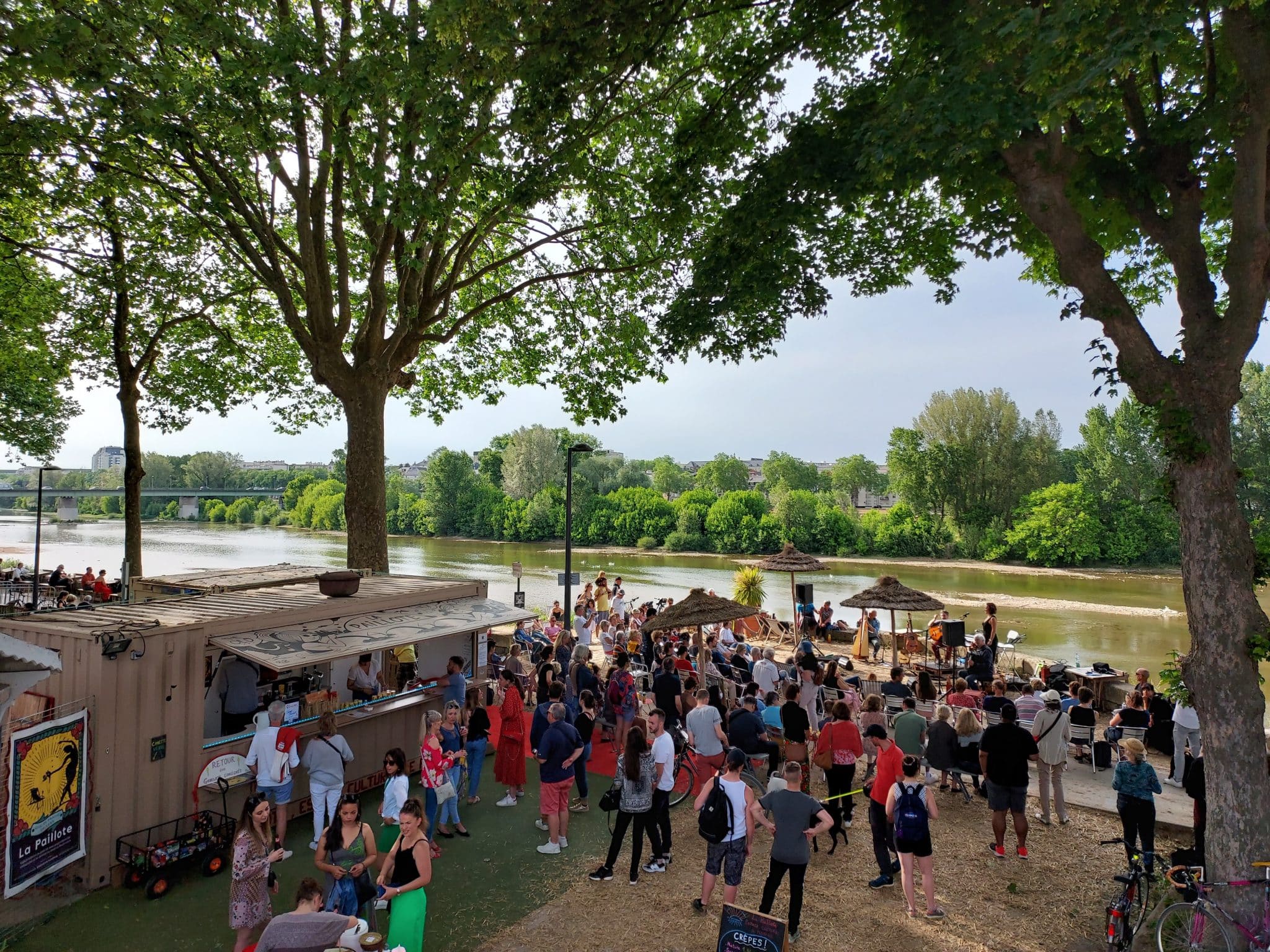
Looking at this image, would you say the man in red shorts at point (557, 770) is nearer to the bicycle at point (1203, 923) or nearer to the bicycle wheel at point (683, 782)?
the bicycle wheel at point (683, 782)

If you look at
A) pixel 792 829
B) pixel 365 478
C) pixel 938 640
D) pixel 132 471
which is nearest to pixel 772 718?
pixel 792 829

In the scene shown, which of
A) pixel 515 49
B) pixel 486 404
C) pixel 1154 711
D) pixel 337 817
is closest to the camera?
pixel 337 817

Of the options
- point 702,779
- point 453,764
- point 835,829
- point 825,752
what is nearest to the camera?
point 453,764

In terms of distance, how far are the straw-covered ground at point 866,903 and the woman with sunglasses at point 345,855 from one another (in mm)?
1321

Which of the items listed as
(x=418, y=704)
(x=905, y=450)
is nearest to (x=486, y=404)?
(x=418, y=704)

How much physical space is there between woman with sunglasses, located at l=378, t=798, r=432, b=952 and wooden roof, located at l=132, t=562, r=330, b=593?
5.70 m

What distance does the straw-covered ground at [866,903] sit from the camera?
554 centimetres

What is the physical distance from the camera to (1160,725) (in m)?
10.0

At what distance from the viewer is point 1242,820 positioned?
17.5 feet

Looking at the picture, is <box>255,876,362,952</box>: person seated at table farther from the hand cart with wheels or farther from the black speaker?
the black speaker

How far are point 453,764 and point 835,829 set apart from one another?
13.0 ft

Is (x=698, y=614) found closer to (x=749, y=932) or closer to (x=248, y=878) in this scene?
(x=749, y=932)

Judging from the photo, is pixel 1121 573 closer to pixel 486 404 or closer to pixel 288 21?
pixel 486 404

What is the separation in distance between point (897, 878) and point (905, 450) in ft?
182
